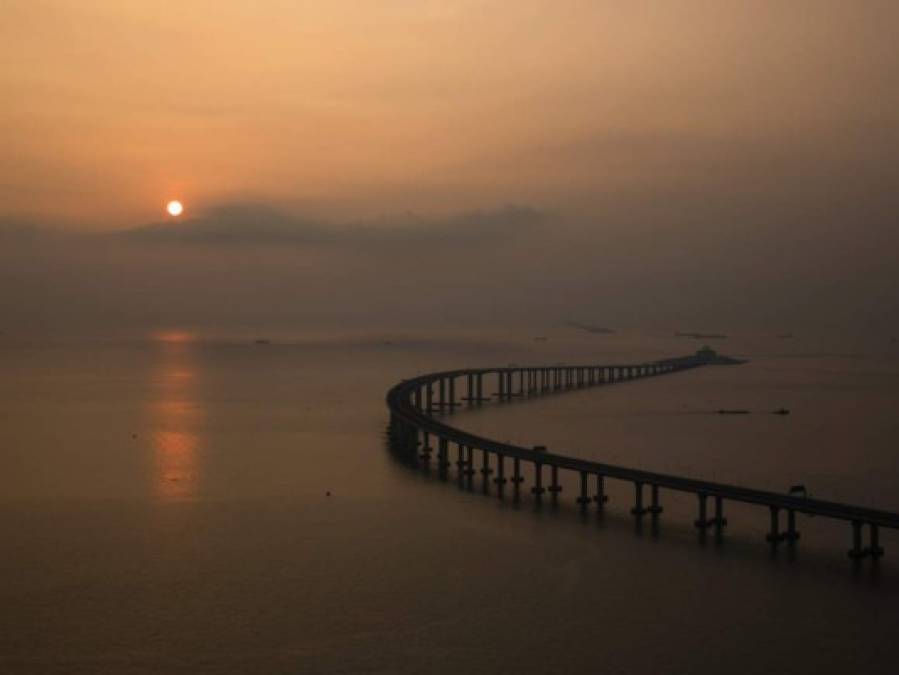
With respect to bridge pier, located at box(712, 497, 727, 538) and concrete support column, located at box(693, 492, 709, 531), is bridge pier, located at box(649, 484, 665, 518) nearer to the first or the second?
concrete support column, located at box(693, 492, 709, 531)

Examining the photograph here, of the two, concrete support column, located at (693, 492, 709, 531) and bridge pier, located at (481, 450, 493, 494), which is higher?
concrete support column, located at (693, 492, 709, 531)

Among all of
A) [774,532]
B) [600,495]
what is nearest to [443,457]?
[600,495]

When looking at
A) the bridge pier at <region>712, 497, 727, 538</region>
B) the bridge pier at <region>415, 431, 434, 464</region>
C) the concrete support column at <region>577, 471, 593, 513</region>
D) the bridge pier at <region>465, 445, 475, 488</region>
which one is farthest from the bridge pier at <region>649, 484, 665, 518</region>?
the bridge pier at <region>415, 431, 434, 464</region>

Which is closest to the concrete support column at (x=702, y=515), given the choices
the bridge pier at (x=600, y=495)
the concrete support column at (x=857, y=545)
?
the bridge pier at (x=600, y=495)

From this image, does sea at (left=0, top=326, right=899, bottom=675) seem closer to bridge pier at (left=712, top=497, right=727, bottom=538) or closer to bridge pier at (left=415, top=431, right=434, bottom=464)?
bridge pier at (left=712, top=497, right=727, bottom=538)

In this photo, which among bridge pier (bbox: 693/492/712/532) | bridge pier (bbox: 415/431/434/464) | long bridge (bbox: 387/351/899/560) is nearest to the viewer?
long bridge (bbox: 387/351/899/560)

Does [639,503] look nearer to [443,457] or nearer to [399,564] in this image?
[399,564]

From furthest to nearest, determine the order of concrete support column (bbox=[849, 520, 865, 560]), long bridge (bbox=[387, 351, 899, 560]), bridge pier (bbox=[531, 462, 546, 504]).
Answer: bridge pier (bbox=[531, 462, 546, 504]), long bridge (bbox=[387, 351, 899, 560]), concrete support column (bbox=[849, 520, 865, 560])

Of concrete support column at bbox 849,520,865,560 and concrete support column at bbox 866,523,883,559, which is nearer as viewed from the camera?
concrete support column at bbox 849,520,865,560

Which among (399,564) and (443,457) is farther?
(443,457)
